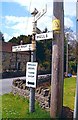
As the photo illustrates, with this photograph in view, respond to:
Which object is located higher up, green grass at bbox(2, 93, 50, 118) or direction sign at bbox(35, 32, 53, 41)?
direction sign at bbox(35, 32, 53, 41)

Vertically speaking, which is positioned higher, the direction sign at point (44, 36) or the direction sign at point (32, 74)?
the direction sign at point (44, 36)

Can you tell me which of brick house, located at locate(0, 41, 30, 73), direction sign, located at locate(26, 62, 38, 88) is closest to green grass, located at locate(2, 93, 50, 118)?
direction sign, located at locate(26, 62, 38, 88)

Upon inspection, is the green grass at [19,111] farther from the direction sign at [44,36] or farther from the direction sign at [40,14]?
the direction sign at [40,14]

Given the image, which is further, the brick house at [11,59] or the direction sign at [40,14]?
the brick house at [11,59]

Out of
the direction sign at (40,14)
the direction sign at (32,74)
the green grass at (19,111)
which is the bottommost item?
the green grass at (19,111)

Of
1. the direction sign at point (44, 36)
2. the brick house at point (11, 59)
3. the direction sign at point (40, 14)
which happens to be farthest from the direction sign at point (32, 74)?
the brick house at point (11, 59)

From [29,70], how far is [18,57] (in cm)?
3472

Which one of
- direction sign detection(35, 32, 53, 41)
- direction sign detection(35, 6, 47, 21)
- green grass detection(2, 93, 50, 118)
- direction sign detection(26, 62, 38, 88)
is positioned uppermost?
direction sign detection(35, 6, 47, 21)

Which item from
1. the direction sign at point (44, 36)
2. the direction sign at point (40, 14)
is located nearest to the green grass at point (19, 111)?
the direction sign at point (44, 36)

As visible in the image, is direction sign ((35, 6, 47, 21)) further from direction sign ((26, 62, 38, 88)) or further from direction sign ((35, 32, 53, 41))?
direction sign ((26, 62, 38, 88))

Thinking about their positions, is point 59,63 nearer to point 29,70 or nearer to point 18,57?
point 29,70

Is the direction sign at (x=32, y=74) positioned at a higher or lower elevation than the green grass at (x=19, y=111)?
higher

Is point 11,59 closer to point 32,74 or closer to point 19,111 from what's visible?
point 19,111

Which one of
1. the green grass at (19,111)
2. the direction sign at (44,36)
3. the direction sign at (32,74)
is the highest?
the direction sign at (44,36)
